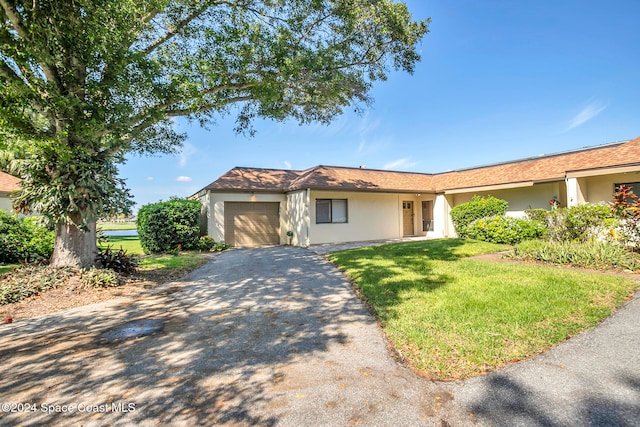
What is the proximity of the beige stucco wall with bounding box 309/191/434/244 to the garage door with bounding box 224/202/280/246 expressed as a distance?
8.71ft

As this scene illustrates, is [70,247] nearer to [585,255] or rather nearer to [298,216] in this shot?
[298,216]

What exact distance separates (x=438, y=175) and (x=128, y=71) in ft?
60.2

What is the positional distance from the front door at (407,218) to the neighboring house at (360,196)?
62 millimetres

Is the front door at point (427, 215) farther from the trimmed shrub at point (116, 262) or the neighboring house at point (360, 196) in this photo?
the trimmed shrub at point (116, 262)

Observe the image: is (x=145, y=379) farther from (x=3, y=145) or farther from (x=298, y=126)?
(x=298, y=126)

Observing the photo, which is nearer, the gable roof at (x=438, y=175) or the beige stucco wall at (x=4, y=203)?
the gable roof at (x=438, y=175)

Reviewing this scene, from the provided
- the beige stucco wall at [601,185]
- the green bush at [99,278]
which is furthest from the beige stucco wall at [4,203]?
the beige stucco wall at [601,185]

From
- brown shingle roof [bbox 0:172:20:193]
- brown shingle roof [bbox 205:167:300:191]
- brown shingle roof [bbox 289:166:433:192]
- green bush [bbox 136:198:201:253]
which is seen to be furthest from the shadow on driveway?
brown shingle roof [bbox 0:172:20:193]

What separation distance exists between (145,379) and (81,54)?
6.31 meters

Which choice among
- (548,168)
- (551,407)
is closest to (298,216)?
(548,168)

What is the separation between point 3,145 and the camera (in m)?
4.93

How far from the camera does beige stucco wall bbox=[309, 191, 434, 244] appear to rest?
14.2 m

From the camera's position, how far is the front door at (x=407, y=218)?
17.7m

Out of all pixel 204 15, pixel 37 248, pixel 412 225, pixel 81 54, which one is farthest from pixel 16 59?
pixel 412 225
